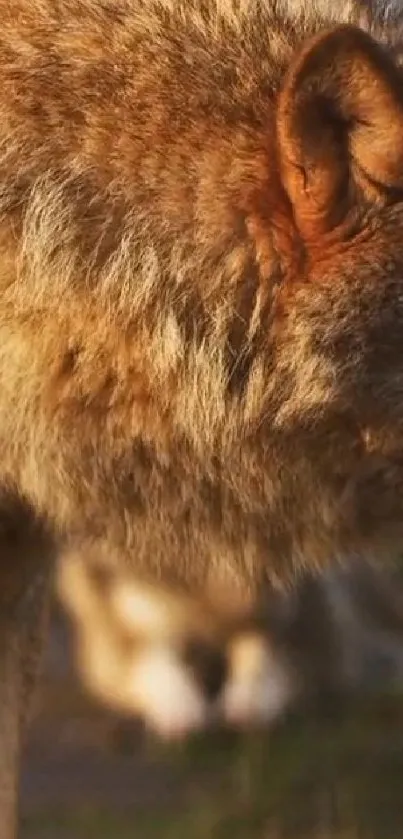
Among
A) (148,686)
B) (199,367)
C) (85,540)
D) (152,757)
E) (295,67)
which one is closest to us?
(295,67)

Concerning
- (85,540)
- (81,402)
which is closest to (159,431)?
(81,402)

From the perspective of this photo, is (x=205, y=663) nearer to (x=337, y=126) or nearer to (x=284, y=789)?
(x=284, y=789)

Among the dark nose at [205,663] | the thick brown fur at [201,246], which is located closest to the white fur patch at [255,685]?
the dark nose at [205,663]

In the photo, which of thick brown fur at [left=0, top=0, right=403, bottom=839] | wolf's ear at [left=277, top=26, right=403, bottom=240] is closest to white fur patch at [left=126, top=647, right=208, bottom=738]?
thick brown fur at [left=0, top=0, right=403, bottom=839]

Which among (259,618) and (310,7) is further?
(259,618)

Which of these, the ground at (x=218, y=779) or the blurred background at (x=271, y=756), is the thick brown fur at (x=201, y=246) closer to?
the blurred background at (x=271, y=756)

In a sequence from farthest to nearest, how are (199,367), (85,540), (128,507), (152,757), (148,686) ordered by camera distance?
(148,686), (152,757), (85,540), (128,507), (199,367)

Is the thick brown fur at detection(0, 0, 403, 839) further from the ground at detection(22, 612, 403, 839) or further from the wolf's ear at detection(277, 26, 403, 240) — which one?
the ground at detection(22, 612, 403, 839)

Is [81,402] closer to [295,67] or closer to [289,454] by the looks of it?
[289,454]
